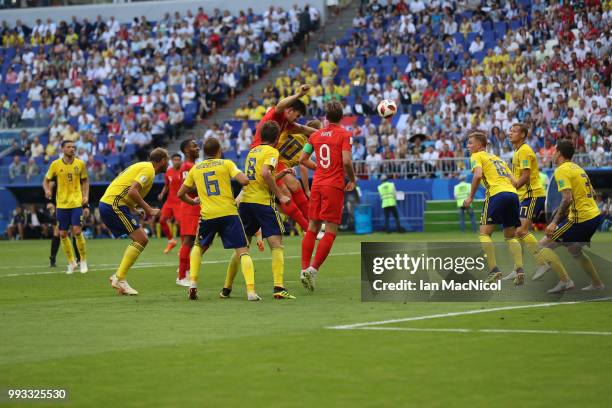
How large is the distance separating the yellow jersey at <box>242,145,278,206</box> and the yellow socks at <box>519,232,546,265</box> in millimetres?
3473

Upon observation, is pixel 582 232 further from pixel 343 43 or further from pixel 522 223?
pixel 343 43

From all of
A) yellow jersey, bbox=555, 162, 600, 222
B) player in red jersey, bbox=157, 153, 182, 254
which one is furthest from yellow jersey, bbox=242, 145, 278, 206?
player in red jersey, bbox=157, 153, 182, 254

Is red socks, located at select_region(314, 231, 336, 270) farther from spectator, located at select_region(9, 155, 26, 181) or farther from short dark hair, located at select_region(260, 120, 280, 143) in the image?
spectator, located at select_region(9, 155, 26, 181)

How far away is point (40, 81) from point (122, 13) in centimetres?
546

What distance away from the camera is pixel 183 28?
46531 mm

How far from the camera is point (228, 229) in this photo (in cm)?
1340

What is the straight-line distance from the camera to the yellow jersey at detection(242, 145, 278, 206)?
13.7m

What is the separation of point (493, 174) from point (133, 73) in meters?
33.0

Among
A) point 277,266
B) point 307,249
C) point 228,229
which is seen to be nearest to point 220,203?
point 228,229

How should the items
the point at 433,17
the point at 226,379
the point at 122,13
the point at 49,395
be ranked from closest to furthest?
the point at 49,395 → the point at 226,379 → the point at 433,17 → the point at 122,13

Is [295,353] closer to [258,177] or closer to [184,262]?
[258,177]

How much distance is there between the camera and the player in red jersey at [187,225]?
16422 mm

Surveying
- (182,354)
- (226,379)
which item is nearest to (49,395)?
(226,379)

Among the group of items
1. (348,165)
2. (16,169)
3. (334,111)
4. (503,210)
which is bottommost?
(16,169)
